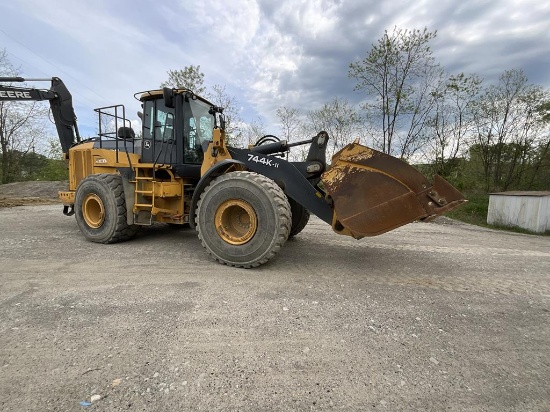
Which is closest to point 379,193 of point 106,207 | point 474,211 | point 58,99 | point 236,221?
point 236,221

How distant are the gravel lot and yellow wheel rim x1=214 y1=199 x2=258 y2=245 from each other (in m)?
0.47

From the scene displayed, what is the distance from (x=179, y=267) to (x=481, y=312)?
3.61m

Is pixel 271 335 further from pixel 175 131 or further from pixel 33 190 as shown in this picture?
pixel 33 190

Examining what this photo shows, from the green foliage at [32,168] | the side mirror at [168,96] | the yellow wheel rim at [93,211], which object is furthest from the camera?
the green foliage at [32,168]

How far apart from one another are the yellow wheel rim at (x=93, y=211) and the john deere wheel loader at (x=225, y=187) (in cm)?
2

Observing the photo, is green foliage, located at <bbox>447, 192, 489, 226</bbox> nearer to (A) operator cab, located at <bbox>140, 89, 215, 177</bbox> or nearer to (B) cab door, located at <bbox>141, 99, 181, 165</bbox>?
(A) operator cab, located at <bbox>140, 89, 215, 177</bbox>

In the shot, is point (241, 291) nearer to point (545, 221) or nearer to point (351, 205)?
point (351, 205)

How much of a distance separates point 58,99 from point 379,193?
794cm

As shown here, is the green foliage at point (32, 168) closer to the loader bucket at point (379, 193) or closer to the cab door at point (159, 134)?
the cab door at point (159, 134)

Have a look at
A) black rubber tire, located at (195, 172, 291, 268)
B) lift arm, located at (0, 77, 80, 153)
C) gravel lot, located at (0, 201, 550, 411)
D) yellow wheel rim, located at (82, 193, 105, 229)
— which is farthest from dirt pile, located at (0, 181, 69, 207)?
black rubber tire, located at (195, 172, 291, 268)

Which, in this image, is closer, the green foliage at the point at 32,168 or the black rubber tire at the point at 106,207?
the black rubber tire at the point at 106,207

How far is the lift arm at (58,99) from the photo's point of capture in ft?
22.4

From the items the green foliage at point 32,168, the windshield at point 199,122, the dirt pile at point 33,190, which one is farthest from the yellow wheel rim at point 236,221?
the green foliage at point 32,168

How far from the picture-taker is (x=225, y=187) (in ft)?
13.2
